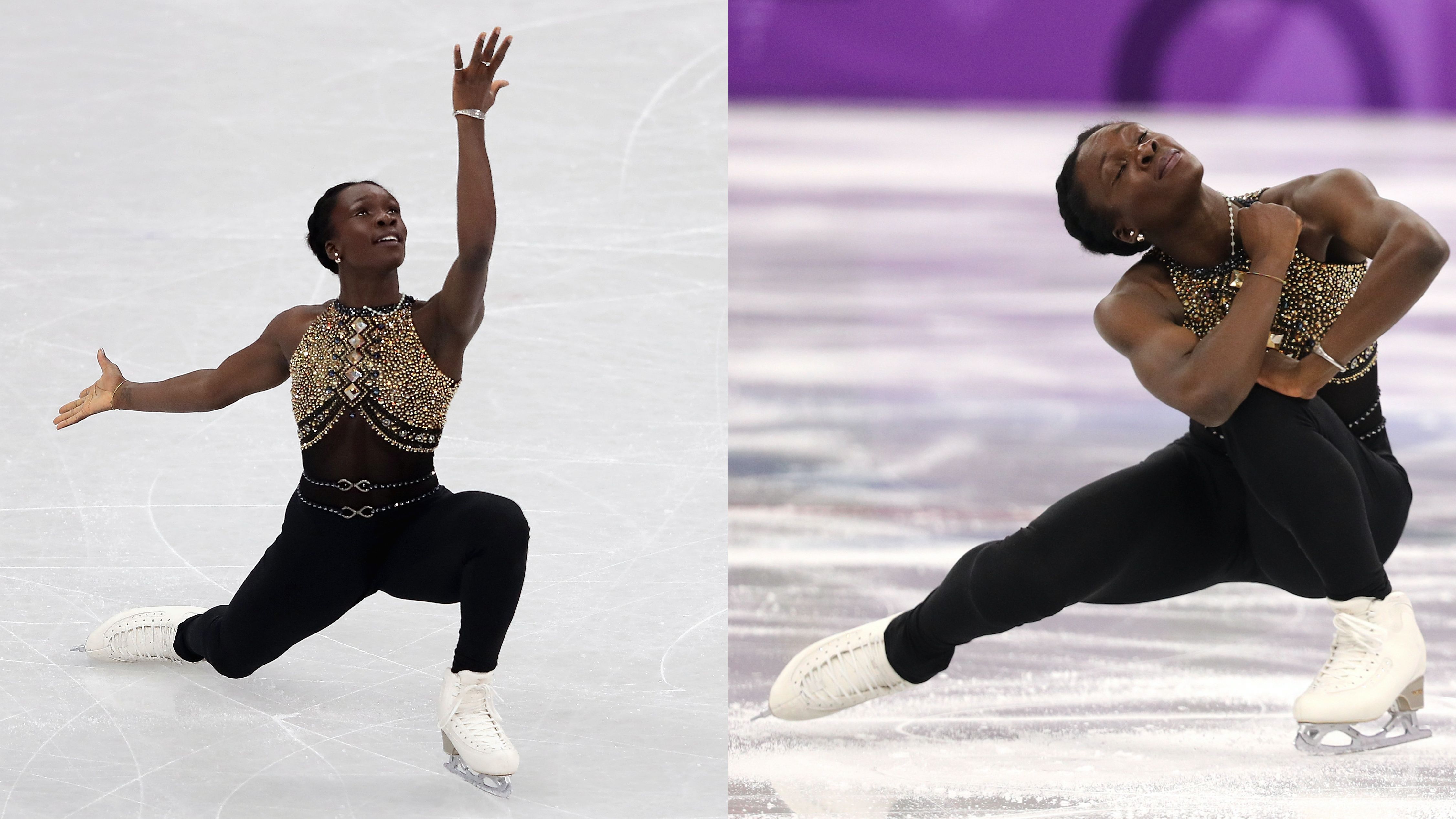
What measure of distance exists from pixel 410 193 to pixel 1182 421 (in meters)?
2.54

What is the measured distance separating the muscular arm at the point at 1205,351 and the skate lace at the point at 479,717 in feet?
3.99

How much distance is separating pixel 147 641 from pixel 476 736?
836mm

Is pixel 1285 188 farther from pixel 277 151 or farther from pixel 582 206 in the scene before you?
pixel 277 151

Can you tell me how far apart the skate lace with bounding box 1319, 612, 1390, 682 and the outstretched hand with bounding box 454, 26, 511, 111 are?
163cm

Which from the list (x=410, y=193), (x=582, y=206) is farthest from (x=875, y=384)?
(x=410, y=193)

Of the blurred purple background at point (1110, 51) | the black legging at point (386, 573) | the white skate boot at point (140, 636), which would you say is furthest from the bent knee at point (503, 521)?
the blurred purple background at point (1110, 51)

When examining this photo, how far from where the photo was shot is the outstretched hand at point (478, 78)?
258 cm

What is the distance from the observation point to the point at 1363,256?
2.80 metres

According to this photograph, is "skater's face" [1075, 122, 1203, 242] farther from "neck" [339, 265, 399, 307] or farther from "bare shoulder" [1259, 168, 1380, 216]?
"neck" [339, 265, 399, 307]

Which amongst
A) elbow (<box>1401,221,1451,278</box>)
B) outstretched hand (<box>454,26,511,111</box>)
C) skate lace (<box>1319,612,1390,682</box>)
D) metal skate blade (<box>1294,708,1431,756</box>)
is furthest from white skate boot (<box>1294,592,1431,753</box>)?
outstretched hand (<box>454,26,511,111</box>)

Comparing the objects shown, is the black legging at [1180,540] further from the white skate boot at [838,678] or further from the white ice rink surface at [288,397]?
the white ice rink surface at [288,397]

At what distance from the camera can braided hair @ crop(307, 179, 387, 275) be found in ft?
9.12

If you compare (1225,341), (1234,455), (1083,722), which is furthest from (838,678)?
(1225,341)

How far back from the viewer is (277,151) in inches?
215
